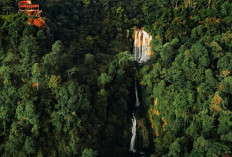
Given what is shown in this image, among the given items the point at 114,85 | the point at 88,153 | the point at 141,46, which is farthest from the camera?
the point at 141,46

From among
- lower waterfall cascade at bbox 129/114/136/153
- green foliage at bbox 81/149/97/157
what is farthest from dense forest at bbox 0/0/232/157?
lower waterfall cascade at bbox 129/114/136/153

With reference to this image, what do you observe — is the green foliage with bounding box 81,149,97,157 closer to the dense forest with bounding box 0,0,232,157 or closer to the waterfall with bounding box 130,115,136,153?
the dense forest with bounding box 0,0,232,157

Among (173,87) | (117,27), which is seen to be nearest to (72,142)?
(173,87)

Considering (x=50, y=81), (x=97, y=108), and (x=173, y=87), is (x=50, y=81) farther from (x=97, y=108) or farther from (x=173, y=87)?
(x=173, y=87)

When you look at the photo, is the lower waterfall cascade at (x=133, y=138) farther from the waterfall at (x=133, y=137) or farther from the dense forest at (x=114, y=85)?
the dense forest at (x=114, y=85)

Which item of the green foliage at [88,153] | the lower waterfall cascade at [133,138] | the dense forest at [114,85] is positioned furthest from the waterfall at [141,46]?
the green foliage at [88,153]

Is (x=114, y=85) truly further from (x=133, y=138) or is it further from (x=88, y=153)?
(x=88, y=153)

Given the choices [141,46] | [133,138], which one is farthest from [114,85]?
[141,46]
